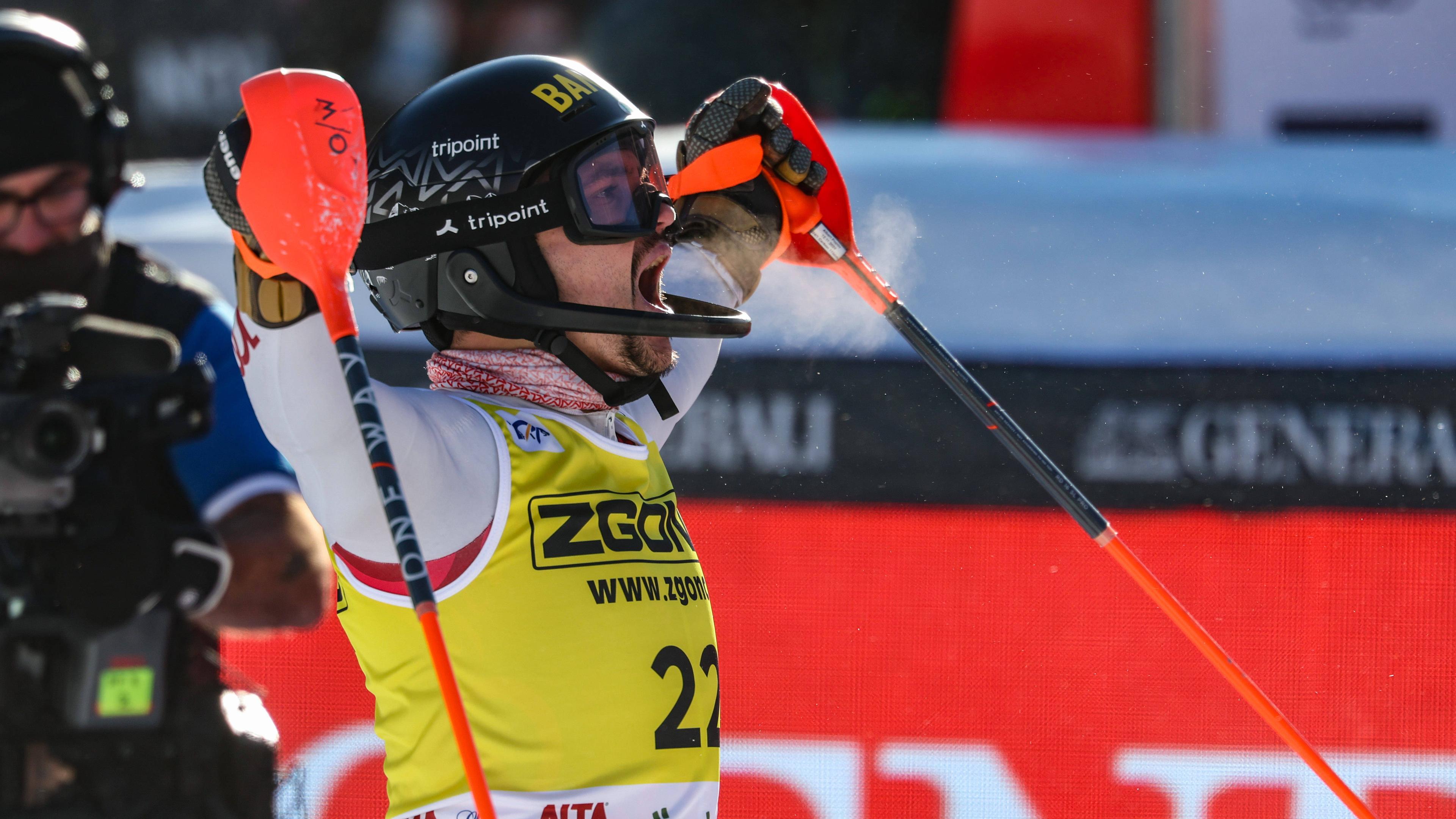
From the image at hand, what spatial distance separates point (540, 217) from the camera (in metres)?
1.81

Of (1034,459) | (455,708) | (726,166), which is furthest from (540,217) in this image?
(1034,459)

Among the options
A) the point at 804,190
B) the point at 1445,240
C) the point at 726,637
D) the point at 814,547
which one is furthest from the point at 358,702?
the point at 1445,240

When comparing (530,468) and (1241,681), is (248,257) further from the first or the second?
(1241,681)

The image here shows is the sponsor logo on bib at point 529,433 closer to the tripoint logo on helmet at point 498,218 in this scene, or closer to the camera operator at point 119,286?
the tripoint logo on helmet at point 498,218

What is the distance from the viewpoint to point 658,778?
1.75 meters

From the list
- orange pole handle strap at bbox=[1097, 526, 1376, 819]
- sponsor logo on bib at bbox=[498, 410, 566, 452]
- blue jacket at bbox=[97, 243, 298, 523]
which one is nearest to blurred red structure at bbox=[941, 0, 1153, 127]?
blue jacket at bbox=[97, 243, 298, 523]

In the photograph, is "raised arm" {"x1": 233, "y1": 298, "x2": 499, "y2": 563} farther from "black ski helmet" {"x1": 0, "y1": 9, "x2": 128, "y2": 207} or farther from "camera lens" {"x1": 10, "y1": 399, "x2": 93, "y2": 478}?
→ "black ski helmet" {"x1": 0, "y1": 9, "x2": 128, "y2": 207}

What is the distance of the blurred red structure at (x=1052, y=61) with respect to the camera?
5.29 metres

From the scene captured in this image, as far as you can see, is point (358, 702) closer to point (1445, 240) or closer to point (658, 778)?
point (658, 778)

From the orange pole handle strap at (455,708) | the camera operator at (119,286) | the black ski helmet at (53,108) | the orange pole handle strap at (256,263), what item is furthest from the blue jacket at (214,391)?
the orange pole handle strap at (455,708)

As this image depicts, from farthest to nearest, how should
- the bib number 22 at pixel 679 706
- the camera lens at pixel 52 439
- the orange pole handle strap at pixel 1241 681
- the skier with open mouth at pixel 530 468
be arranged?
1. the camera lens at pixel 52 439
2. the orange pole handle strap at pixel 1241 681
3. the bib number 22 at pixel 679 706
4. the skier with open mouth at pixel 530 468

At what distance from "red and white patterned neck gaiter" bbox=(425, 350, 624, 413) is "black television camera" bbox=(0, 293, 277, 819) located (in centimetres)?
83

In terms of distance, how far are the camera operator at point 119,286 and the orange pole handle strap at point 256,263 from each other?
4.77ft

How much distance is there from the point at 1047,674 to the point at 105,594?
1.92 metres
